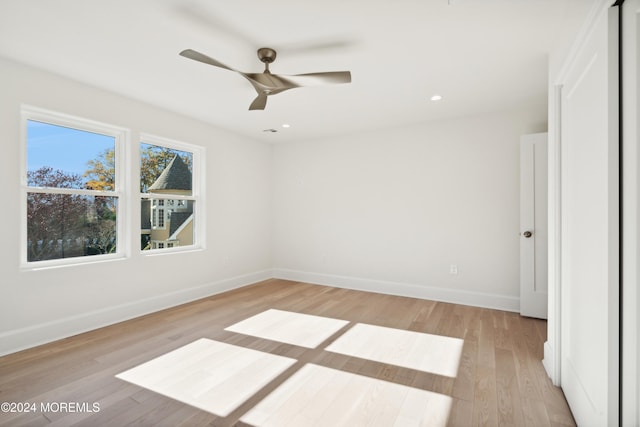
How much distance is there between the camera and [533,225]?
3.40m

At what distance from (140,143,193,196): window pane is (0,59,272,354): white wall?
8.8 inches

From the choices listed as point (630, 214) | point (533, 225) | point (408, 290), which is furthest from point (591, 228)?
point (408, 290)

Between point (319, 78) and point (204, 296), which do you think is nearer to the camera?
point (319, 78)

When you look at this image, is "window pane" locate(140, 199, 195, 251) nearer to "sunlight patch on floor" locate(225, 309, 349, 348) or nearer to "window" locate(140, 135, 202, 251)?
"window" locate(140, 135, 202, 251)

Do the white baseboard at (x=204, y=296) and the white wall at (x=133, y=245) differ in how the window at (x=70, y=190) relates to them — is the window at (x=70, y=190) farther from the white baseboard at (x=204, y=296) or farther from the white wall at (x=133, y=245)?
the white baseboard at (x=204, y=296)

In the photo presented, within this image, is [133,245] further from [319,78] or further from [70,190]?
[319,78]

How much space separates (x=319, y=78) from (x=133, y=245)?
9.40 ft

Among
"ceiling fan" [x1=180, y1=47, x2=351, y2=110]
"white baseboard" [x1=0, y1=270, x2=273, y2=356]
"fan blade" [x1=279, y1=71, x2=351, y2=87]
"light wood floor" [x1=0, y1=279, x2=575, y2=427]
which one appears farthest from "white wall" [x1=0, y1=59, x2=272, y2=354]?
"fan blade" [x1=279, y1=71, x2=351, y2=87]

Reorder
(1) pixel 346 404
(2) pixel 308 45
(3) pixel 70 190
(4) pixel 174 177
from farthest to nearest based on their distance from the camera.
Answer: (4) pixel 174 177, (3) pixel 70 190, (2) pixel 308 45, (1) pixel 346 404

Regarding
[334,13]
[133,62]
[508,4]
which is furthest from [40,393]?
[508,4]

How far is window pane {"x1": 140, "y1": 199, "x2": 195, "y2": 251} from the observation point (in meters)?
3.70

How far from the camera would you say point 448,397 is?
6.40ft

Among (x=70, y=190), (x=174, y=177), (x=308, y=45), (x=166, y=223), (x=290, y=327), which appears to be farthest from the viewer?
(x=174, y=177)

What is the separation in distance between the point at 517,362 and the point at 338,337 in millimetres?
1512
